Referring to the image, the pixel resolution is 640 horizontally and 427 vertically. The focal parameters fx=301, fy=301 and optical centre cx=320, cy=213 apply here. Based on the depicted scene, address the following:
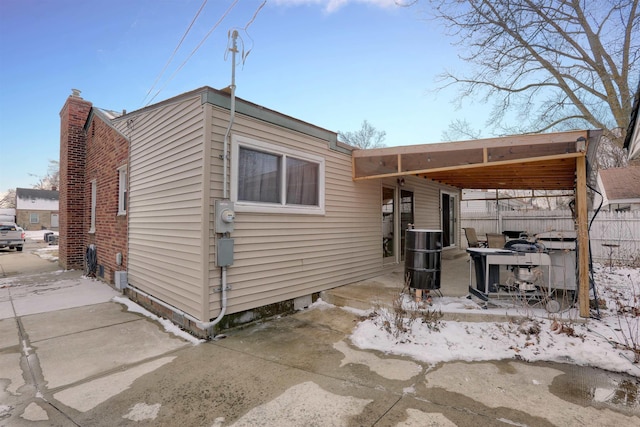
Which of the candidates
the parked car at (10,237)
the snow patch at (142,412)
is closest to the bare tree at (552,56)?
the snow patch at (142,412)

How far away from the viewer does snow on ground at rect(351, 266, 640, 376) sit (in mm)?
3355

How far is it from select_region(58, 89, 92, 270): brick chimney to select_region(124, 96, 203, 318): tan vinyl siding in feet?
15.7

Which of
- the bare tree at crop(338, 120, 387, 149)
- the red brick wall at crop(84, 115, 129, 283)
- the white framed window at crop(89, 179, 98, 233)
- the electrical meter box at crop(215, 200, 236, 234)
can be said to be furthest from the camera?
the bare tree at crop(338, 120, 387, 149)

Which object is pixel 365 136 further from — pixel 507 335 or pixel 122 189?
pixel 507 335

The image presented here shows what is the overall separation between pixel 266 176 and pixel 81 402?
3.34 meters

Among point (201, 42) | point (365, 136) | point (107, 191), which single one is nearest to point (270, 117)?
point (201, 42)

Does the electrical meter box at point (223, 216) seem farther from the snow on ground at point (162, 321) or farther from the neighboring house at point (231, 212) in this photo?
the snow on ground at point (162, 321)

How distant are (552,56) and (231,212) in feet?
48.0

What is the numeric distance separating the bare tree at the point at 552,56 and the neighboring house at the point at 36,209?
4677 centimetres

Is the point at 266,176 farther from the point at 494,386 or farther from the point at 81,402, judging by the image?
the point at 494,386

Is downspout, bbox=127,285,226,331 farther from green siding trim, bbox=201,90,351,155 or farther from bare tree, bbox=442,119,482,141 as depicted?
bare tree, bbox=442,119,482,141

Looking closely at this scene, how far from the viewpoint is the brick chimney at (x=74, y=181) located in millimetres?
9438

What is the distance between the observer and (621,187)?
28.3ft

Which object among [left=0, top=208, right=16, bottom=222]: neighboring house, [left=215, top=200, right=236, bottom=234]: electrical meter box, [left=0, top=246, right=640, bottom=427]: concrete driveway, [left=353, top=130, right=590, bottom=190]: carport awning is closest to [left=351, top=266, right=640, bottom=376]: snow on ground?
[left=0, top=246, right=640, bottom=427]: concrete driveway
